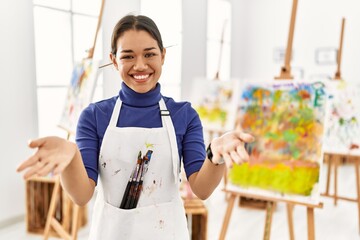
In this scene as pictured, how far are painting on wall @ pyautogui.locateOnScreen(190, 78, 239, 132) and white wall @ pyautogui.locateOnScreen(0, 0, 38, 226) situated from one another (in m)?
1.72

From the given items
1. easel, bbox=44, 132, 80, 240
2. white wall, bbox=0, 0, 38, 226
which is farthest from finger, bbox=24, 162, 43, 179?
white wall, bbox=0, 0, 38, 226

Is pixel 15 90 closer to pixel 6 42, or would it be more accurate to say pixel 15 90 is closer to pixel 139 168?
pixel 6 42

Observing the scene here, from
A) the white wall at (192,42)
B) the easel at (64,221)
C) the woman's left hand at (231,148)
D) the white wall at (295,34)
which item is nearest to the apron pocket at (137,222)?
the woman's left hand at (231,148)

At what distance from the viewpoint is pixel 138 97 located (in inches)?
42.5

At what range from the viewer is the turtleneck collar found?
1078 mm

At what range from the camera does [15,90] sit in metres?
2.75

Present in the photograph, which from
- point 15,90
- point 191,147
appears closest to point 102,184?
point 191,147

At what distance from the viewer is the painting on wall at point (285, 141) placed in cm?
185

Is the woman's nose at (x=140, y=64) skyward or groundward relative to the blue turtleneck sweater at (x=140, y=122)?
skyward

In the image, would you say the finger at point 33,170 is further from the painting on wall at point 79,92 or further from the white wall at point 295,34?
the white wall at point 295,34

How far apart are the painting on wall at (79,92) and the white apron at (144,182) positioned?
1.16 m

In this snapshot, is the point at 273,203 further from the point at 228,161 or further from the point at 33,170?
the point at 33,170

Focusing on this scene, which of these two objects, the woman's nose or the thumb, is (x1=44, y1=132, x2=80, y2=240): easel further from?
the thumb

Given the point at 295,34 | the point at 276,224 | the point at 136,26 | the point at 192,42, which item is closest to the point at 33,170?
the point at 136,26
